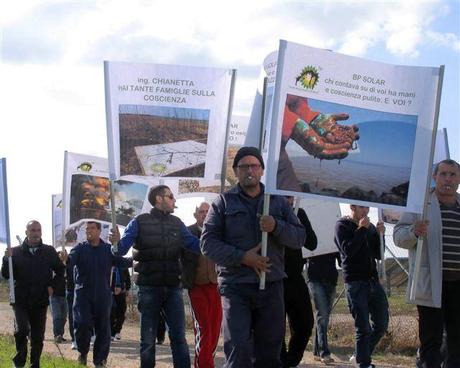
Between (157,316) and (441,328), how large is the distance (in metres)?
2.91

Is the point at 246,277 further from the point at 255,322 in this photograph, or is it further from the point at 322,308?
the point at 322,308

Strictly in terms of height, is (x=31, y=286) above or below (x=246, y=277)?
below

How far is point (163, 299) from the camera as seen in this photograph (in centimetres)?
885

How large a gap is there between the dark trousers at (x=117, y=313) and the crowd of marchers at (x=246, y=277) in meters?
5.03

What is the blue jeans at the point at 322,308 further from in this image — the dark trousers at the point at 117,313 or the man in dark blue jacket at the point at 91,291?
the dark trousers at the point at 117,313

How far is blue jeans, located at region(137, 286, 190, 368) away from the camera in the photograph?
28.5ft

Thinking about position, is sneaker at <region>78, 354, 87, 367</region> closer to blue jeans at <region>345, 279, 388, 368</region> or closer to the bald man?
the bald man

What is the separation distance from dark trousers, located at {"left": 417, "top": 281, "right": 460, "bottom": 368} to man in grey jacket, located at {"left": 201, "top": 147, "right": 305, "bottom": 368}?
49.5 inches

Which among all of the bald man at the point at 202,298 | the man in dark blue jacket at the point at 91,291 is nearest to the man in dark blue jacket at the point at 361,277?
the bald man at the point at 202,298

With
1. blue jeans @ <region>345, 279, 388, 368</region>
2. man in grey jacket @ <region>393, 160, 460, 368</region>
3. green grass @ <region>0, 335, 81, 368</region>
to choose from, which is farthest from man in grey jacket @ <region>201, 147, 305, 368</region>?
green grass @ <region>0, 335, 81, 368</region>

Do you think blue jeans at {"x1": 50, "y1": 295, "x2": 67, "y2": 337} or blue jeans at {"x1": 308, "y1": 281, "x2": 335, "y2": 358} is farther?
blue jeans at {"x1": 50, "y1": 295, "x2": 67, "y2": 337}

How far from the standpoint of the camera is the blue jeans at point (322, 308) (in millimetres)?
11264

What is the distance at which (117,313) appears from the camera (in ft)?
52.4

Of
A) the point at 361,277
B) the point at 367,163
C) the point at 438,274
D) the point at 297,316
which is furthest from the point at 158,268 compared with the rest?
the point at 438,274
